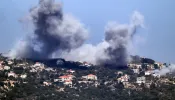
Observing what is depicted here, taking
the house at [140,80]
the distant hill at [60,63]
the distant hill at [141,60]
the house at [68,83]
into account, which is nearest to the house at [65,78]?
the house at [68,83]

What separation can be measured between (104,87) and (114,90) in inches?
125

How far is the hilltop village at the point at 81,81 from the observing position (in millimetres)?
52831

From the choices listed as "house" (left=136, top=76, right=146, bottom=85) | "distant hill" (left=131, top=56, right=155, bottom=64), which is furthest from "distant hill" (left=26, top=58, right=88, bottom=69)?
"house" (left=136, top=76, right=146, bottom=85)

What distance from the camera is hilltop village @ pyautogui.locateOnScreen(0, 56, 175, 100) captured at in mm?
52831

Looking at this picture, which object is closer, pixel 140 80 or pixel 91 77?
pixel 140 80

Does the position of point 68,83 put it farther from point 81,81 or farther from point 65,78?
point 81,81

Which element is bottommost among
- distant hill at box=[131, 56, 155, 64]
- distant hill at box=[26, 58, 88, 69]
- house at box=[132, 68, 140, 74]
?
house at box=[132, 68, 140, 74]

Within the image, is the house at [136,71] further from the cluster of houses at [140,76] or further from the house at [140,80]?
the house at [140,80]

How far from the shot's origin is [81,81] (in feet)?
259

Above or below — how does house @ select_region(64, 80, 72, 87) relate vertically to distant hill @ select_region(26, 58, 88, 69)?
below

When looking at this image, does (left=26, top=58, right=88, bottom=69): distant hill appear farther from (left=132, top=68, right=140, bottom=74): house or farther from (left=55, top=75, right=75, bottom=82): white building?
(left=55, top=75, right=75, bottom=82): white building

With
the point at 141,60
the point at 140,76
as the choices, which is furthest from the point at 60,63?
the point at 141,60

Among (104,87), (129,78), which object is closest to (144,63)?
(129,78)

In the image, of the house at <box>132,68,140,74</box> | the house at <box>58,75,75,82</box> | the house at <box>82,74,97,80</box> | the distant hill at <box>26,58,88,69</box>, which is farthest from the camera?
the distant hill at <box>26,58,88,69</box>
